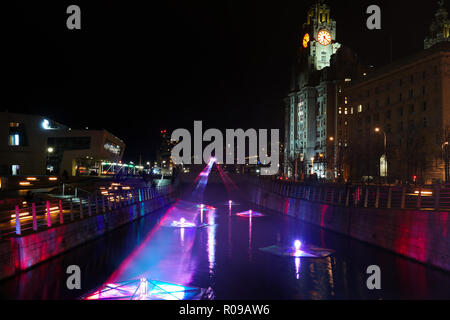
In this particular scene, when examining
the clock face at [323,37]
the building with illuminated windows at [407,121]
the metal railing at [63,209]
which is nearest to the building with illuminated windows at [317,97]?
the clock face at [323,37]

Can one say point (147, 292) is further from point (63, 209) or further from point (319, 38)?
point (319, 38)

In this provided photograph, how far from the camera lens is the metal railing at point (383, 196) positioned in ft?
67.7

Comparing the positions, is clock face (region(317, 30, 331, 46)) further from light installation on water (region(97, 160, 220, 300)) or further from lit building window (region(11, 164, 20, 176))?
light installation on water (region(97, 160, 220, 300))

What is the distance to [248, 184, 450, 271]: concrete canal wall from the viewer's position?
17312 mm

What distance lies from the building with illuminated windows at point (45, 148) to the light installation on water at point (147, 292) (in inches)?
2459

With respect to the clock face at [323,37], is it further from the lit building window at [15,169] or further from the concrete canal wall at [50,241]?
the concrete canal wall at [50,241]

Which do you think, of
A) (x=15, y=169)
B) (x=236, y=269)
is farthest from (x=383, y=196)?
(x=15, y=169)

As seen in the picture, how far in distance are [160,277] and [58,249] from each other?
215 inches

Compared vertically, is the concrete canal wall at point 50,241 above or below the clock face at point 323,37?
below

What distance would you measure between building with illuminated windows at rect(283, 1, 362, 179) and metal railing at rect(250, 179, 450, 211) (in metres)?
71.5

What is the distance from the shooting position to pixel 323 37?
152375mm

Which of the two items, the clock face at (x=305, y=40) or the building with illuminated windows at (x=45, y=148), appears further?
the clock face at (x=305, y=40)

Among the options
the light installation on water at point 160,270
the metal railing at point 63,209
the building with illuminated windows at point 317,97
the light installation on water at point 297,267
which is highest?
the building with illuminated windows at point 317,97

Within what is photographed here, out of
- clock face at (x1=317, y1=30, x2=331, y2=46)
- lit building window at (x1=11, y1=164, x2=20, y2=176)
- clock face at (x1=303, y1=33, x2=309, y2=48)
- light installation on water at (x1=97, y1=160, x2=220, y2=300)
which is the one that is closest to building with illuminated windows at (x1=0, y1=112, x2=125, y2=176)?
lit building window at (x1=11, y1=164, x2=20, y2=176)
